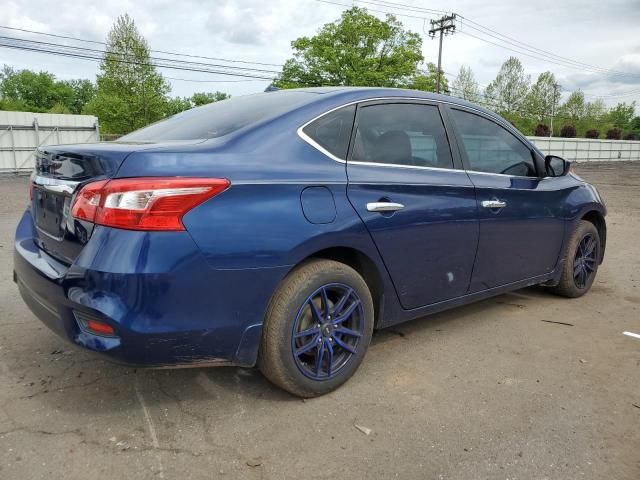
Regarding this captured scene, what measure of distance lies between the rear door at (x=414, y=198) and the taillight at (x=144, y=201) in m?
0.88

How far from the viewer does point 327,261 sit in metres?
2.67

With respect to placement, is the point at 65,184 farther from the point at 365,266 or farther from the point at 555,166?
the point at 555,166

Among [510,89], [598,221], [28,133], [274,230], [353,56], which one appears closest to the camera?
[274,230]

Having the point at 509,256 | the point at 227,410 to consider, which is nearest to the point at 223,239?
the point at 227,410

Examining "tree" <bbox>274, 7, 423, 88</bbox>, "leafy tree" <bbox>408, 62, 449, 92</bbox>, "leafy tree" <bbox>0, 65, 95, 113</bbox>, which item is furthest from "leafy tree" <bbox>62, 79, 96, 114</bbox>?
"leafy tree" <bbox>408, 62, 449, 92</bbox>

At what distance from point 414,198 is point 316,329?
967mm

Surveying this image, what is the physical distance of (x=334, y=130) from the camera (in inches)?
110

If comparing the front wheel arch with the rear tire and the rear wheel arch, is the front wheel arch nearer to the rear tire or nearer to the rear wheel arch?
the rear tire

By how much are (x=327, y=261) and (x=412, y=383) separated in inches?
Answer: 35.6

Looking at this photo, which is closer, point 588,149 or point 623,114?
point 588,149

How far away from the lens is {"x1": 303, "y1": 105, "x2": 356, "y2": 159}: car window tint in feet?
8.89

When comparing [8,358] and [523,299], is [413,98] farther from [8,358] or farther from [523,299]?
[8,358]

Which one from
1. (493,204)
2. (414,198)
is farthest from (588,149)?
(414,198)

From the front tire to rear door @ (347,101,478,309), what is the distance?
1.01ft
